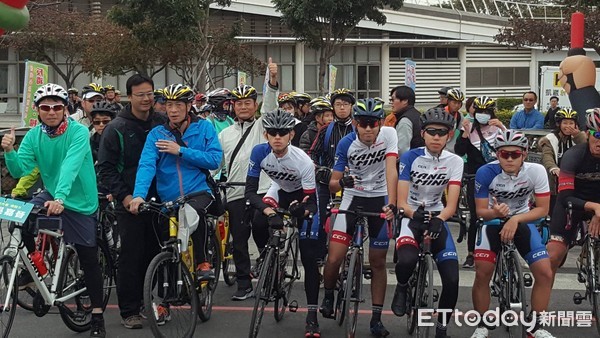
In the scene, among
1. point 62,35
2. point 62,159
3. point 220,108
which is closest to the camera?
point 62,159

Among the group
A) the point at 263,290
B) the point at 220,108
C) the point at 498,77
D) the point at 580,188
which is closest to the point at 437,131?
the point at 580,188

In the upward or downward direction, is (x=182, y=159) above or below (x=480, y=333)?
above

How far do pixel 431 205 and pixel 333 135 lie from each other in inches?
88.9

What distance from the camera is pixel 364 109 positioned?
699 centimetres

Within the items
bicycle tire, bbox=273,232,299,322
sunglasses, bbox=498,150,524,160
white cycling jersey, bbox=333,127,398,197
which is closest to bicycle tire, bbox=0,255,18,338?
bicycle tire, bbox=273,232,299,322

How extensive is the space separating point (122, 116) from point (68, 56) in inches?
1226

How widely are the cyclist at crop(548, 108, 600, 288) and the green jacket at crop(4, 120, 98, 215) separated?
4.14m

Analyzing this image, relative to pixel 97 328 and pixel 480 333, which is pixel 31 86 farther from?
pixel 480 333

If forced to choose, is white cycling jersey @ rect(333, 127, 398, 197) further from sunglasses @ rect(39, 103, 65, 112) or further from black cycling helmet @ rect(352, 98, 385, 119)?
sunglasses @ rect(39, 103, 65, 112)

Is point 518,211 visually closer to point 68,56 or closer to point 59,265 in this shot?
point 59,265

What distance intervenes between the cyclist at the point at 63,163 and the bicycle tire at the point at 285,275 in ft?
5.11

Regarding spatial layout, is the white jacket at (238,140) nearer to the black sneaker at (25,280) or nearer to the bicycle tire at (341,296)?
the bicycle tire at (341,296)

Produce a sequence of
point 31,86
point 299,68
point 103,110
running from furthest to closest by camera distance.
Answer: point 299,68
point 31,86
point 103,110

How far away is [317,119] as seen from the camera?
33.9 ft
